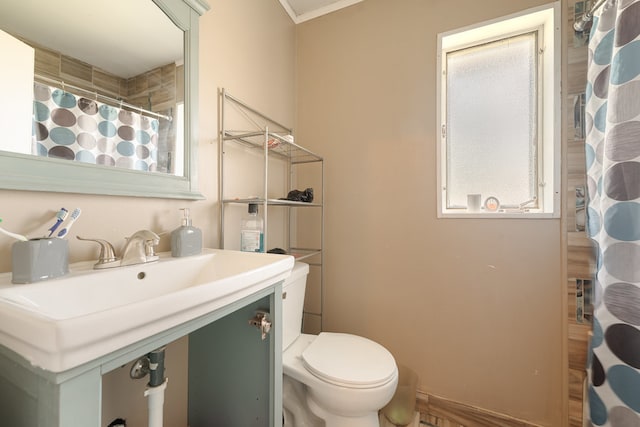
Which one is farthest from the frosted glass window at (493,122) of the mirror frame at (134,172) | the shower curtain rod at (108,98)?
the shower curtain rod at (108,98)

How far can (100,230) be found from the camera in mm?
727

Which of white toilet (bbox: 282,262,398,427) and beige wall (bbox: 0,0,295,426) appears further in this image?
white toilet (bbox: 282,262,398,427)

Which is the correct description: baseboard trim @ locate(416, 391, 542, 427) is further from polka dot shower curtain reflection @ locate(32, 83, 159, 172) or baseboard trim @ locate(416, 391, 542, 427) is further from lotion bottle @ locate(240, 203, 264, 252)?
polka dot shower curtain reflection @ locate(32, 83, 159, 172)

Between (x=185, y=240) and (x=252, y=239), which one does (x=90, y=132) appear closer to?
(x=185, y=240)

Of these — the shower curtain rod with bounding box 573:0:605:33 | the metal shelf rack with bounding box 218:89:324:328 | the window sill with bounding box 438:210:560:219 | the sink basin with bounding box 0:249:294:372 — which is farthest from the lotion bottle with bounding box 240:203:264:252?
the shower curtain rod with bounding box 573:0:605:33

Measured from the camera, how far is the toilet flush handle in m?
0.79

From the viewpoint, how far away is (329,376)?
3.12ft

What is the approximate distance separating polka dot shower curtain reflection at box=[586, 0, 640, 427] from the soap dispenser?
141 centimetres

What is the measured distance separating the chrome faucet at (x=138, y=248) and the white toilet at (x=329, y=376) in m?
0.58

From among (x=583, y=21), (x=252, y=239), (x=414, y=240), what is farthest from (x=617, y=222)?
(x=252, y=239)

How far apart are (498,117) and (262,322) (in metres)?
1.54

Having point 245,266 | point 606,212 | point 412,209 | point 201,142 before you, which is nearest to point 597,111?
point 606,212

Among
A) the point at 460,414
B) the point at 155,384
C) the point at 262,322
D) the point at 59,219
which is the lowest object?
the point at 460,414

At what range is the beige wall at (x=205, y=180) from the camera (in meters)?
0.65
